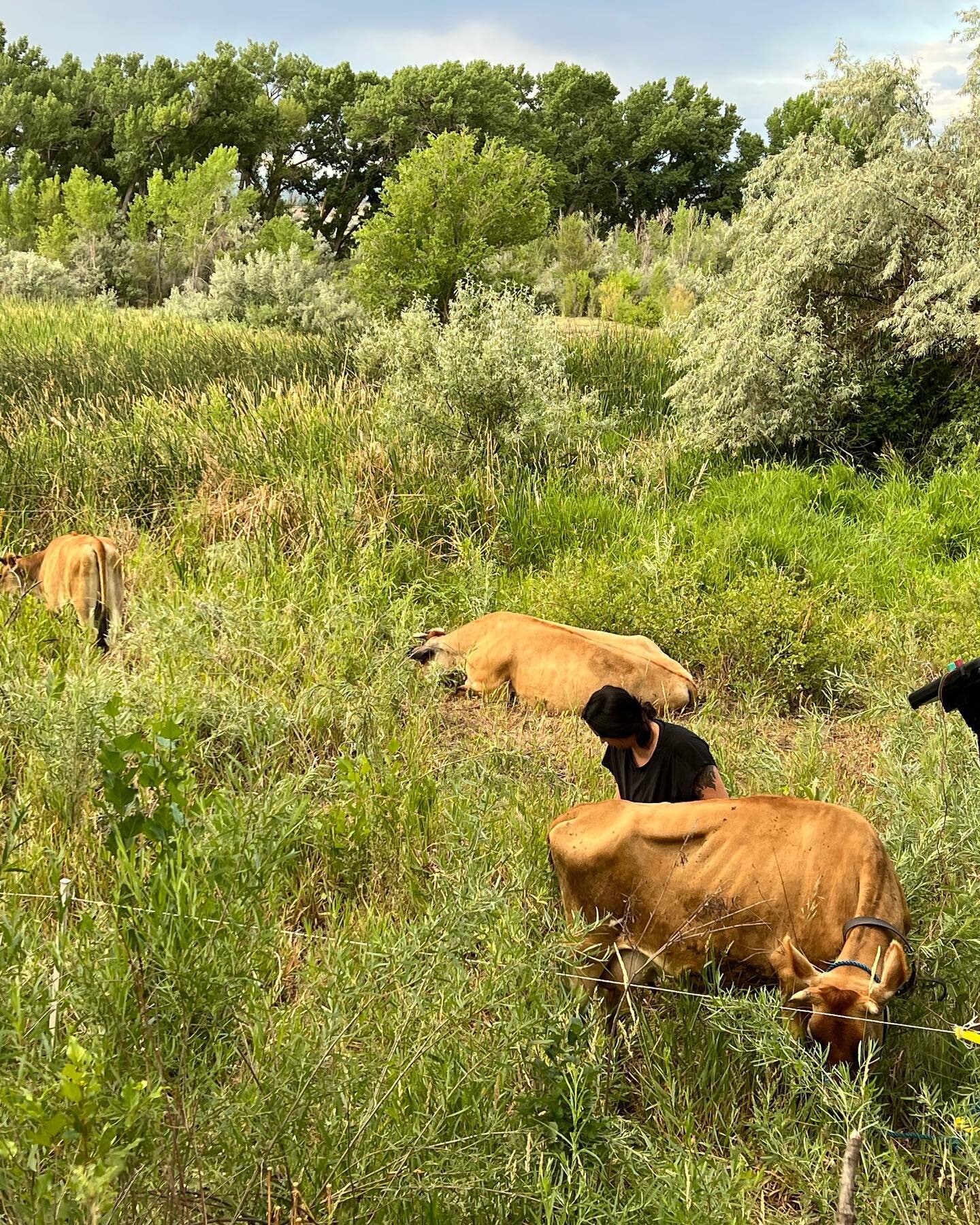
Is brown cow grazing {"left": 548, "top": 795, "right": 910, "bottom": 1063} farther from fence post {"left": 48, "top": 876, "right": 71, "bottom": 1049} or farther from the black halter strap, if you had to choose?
fence post {"left": 48, "top": 876, "right": 71, "bottom": 1049}

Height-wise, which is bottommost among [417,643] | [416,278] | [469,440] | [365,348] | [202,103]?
[417,643]

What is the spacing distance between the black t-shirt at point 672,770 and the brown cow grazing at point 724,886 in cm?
53

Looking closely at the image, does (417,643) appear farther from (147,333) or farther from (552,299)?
(552,299)

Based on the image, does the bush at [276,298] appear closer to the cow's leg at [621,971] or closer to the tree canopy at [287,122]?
the cow's leg at [621,971]

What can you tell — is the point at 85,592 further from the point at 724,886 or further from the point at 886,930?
the point at 886,930

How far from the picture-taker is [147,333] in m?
15.9

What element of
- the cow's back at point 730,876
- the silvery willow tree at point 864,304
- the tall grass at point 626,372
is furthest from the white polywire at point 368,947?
the tall grass at point 626,372

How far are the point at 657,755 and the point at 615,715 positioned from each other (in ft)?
0.93

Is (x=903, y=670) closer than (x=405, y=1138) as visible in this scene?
No

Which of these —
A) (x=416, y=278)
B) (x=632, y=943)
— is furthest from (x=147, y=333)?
(x=632, y=943)

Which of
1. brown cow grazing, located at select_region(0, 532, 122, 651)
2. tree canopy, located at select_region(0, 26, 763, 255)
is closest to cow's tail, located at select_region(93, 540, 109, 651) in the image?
brown cow grazing, located at select_region(0, 532, 122, 651)

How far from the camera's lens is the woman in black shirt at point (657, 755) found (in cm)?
340

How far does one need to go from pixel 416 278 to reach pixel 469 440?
919 cm

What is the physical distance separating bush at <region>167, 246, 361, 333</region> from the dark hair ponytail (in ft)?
64.2
